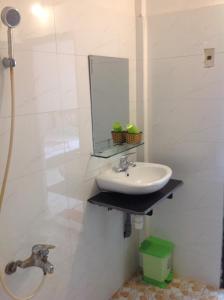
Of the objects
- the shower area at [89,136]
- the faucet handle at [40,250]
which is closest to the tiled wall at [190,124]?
the shower area at [89,136]

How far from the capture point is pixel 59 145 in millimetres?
1504

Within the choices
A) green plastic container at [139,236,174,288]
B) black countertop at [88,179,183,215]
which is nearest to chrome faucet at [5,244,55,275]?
black countertop at [88,179,183,215]

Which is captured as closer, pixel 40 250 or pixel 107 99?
pixel 40 250

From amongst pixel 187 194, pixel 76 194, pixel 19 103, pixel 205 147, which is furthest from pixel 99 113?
pixel 187 194

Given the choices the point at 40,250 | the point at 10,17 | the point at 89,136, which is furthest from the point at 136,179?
the point at 10,17

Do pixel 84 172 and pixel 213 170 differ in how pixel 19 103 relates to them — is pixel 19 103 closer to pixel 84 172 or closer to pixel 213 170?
pixel 84 172

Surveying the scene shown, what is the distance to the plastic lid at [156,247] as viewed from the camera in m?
2.23

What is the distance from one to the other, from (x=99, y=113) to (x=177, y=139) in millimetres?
676

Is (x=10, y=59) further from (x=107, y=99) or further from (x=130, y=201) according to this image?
(x=130, y=201)

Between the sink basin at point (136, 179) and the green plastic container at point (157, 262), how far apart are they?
666mm

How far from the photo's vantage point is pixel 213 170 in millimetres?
2041

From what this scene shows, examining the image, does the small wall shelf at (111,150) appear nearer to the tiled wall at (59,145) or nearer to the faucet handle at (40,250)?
the tiled wall at (59,145)

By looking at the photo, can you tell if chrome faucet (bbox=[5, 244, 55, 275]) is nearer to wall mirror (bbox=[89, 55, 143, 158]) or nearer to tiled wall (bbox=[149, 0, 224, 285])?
wall mirror (bbox=[89, 55, 143, 158])

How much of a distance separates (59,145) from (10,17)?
2.19 feet
